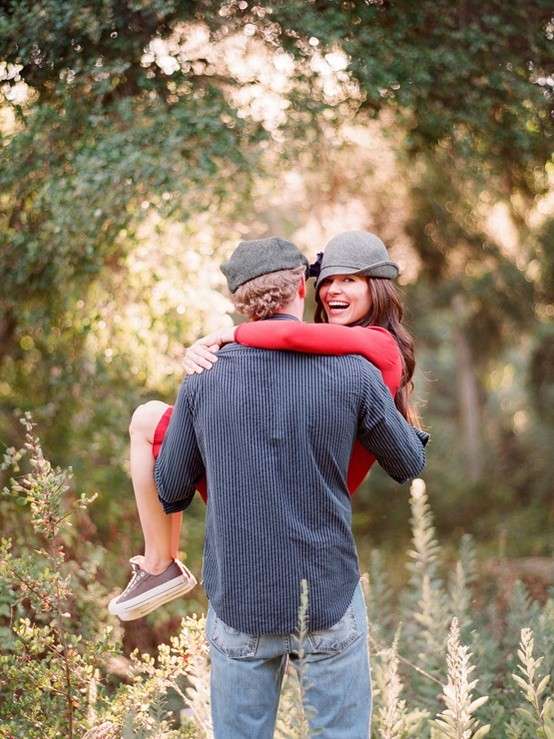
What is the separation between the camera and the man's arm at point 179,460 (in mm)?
2305

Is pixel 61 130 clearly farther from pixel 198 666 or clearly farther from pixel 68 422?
pixel 198 666

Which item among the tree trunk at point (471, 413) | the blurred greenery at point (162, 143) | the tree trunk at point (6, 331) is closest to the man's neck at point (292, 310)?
the blurred greenery at point (162, 143)

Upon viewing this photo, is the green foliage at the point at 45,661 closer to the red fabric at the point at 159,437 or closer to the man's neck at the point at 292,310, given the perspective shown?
the red fabric at the point at 159,437

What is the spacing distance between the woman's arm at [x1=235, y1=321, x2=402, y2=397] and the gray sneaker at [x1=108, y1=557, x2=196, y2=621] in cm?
82

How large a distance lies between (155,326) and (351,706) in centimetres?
272

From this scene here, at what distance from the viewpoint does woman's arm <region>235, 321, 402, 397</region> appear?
7.12 feet

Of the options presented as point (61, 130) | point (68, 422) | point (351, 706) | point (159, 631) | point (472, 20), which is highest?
point (61, 130)

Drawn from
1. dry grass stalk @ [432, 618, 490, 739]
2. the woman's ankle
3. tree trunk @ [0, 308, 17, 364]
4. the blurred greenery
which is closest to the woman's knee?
the woman's ankle

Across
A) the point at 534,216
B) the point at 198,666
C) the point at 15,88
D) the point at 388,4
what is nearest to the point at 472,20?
the point at 388,4

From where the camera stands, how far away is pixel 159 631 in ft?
15.4

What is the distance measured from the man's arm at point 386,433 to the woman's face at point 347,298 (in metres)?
0.56

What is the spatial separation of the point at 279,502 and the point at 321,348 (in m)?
0.41

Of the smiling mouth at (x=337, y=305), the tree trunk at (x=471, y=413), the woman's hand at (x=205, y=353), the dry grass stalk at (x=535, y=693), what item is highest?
the woman's hand at (x=205, y=353)

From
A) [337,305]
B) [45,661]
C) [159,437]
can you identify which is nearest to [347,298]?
[337,305]
